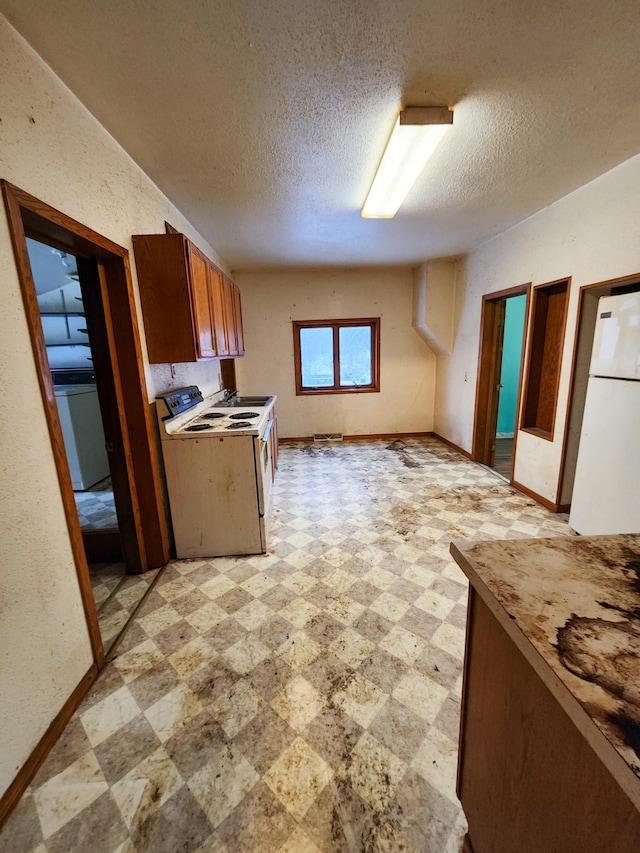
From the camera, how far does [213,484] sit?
232 cm

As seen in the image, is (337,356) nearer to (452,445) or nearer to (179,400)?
(452,445)

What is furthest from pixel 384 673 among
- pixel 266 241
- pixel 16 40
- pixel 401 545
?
pixel 266 241

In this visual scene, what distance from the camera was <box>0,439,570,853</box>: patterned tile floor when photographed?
1025 millimetres

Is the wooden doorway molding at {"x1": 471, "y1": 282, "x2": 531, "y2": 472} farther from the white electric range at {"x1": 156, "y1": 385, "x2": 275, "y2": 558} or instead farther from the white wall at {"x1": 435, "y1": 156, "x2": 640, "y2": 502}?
the white electric range at {"x1": 156, "y1": 385, "x2": 275, "y2": 558}

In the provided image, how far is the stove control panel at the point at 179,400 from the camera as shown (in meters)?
2.32

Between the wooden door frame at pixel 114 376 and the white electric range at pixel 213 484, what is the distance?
0.37ft

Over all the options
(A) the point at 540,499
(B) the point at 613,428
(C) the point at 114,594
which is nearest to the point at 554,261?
(B) the point at 613,428

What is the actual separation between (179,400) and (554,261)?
3305 mm

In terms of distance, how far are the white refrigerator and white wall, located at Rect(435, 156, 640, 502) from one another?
42cm

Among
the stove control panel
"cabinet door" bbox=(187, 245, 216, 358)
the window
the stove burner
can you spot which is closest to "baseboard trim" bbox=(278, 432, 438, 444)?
the window

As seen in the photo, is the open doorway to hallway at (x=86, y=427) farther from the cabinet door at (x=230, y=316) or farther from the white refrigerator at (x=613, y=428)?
the white refrigerator at (x=613, y=428)

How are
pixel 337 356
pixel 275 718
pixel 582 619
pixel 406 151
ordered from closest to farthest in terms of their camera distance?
pixel 582 619 < pixel 275 718 < pixel 406 151 < pixel 337 356

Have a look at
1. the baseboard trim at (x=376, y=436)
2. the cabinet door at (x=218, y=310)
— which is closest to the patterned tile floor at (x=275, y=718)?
the cabinet door at (x=218, y=310)

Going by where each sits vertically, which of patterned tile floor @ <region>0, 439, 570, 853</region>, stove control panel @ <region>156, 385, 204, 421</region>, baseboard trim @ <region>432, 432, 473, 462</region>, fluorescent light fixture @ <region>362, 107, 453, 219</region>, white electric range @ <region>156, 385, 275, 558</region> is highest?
fluorescent light fixture @ <region>362, 107, 453, 219</region>
